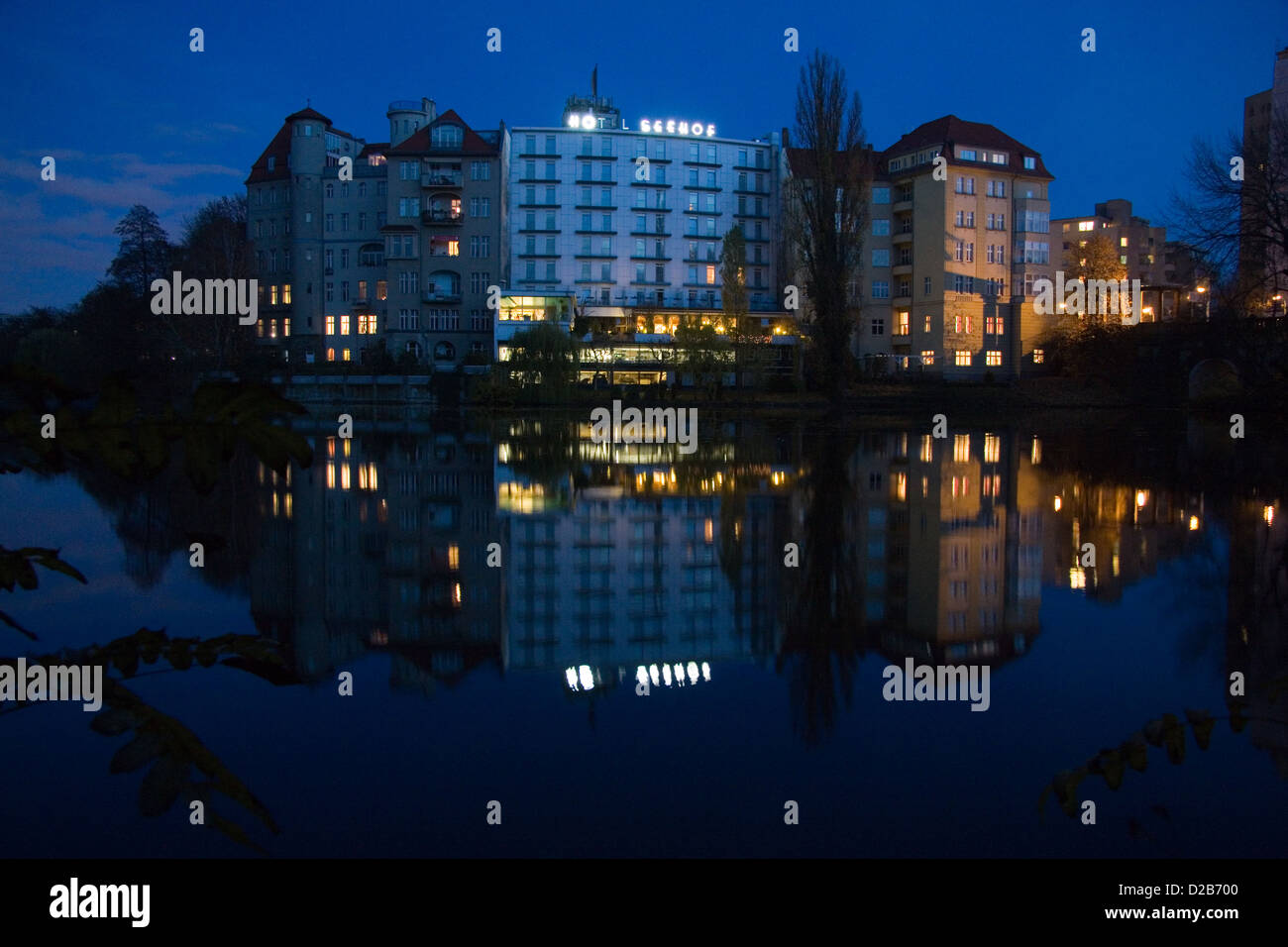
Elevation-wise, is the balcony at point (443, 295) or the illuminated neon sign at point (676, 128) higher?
the illuminated neon sign at point (676, 128)

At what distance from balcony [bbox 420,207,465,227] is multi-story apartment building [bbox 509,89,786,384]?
4.60 metres

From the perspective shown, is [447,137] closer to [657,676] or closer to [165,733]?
[657,676]

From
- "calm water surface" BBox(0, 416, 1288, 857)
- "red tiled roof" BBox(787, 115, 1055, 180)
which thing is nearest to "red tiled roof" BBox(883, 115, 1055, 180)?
"red tiled roof" BBox(787, 115, 1055, 180)

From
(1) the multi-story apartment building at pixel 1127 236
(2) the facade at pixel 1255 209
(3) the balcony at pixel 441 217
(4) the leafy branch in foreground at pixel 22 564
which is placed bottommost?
(4) the leafy branch in foreground at pixel 22 564

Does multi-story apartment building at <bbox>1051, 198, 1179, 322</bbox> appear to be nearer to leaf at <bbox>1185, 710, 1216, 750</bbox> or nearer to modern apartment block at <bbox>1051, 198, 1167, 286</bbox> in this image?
modern apartment block at <bbox>1051, 198, 1167, 286</bbox>

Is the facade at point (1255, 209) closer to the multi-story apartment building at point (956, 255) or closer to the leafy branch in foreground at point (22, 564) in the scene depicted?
the multi-story apartment building at point (956, 255)

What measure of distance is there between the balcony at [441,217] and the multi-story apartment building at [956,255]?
29717 millimetres

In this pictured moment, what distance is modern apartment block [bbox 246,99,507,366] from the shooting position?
7219 centimetres

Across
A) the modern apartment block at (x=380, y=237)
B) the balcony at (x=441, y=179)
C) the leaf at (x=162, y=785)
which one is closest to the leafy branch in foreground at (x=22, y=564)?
the leaf at (x=162, y=785)

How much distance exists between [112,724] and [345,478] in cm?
1699

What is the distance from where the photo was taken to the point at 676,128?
7638 cm

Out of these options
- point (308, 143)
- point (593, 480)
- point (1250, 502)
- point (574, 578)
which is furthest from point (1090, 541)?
point (308, 143)

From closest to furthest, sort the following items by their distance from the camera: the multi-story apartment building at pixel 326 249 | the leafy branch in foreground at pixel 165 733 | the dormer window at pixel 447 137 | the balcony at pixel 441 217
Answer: the leafy branch in foreground at pixel 165 733 → the balcony at pixel 441 217 → the dormer window at pixel 447 137 → the multi-story apartment building at pixel 326 249

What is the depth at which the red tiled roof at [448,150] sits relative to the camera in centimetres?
7156
